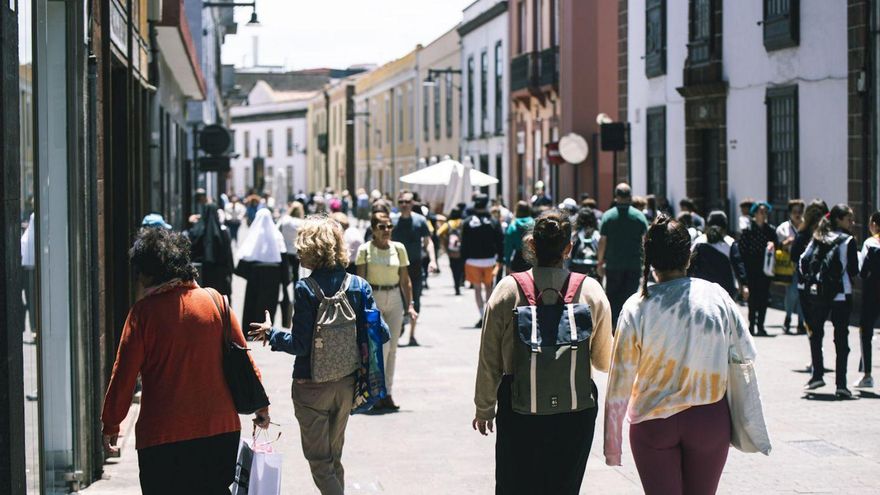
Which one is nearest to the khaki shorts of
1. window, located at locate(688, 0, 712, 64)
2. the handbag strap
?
window, located at locate(688, 0, 712, 64)

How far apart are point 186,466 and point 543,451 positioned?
58.3 inches

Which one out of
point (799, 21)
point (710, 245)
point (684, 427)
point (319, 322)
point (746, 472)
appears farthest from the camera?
point (799, 21)

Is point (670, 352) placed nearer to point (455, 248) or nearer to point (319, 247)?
point (319, 247)

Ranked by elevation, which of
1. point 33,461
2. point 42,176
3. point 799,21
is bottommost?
point 33,461

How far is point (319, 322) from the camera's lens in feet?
23.0

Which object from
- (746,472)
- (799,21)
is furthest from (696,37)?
(746,472)

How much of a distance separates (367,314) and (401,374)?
6169 millimetres

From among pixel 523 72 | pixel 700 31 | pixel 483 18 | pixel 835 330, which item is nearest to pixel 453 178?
pixel 700 31

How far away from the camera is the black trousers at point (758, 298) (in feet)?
53.3

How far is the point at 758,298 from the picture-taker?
16.3m

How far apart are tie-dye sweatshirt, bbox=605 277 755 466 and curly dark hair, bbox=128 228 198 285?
1800 millimetres

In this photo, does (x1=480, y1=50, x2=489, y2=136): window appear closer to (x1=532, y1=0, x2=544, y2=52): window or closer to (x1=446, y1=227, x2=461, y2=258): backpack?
(x1=532, y1=0, x2=544, y2=52): window

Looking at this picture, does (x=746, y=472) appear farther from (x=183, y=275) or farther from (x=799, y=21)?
(x=799, y=21)

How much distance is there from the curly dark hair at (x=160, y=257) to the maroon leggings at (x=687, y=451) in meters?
1.99
